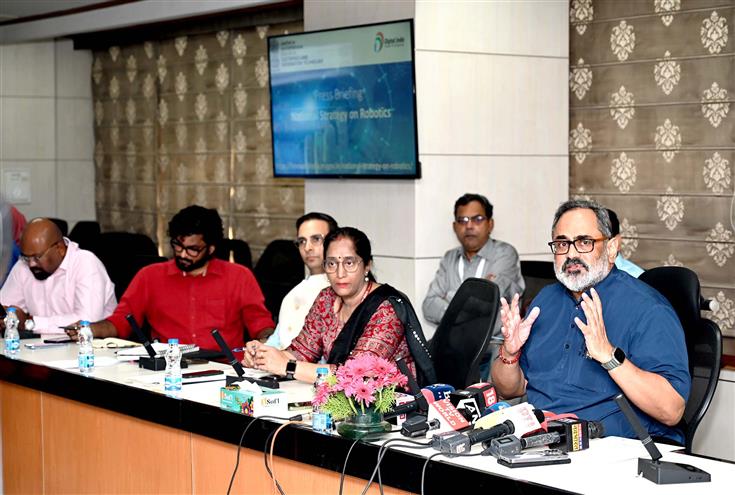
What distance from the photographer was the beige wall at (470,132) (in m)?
5.96

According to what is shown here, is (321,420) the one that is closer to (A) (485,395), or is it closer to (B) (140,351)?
(A) (485,395)

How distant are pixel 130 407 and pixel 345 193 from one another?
276 centimetres

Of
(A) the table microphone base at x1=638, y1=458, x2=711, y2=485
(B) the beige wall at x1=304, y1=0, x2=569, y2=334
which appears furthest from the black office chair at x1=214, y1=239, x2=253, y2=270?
A: (A) the table microphone base at x1=638, y1=458, x2=711, y2=485

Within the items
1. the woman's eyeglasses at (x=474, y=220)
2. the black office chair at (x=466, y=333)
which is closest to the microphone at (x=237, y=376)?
the black office chair at (x=466, y=333)

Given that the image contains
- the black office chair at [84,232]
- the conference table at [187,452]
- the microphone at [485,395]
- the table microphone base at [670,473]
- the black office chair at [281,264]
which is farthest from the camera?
the black office chair at [84,232]

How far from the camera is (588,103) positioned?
20.9 ft

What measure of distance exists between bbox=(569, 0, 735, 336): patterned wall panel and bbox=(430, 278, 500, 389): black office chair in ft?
5.93

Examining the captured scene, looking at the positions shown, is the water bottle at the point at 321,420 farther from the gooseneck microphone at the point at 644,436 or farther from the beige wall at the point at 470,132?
the beige wall at the point at 470,132

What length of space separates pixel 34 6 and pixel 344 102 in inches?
165

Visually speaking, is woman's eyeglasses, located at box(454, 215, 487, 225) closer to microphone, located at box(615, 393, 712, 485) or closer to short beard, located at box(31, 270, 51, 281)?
short beard, located at box(31, 270, 51, 281)

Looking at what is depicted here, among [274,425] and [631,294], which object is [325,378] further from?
[631,294]

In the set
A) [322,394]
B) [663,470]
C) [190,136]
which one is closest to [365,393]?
[322,394]

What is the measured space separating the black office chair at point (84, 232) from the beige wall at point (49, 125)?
0.70 meters

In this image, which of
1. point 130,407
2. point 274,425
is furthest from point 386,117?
point 274,425
